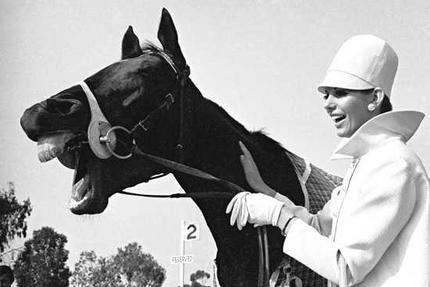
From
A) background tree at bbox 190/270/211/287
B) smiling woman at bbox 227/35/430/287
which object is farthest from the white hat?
background tree at bbox 190/270/211/287

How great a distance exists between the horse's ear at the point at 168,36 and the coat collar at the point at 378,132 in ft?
2.53

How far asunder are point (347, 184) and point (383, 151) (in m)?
0.11

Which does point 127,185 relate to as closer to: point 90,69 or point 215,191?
point 215,191

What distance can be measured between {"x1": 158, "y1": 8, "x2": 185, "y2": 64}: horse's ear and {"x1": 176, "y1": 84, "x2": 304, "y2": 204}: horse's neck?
0.14 metres

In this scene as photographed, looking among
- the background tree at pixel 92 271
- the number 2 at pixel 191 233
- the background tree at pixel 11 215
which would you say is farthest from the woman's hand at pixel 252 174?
the background tree at pixel 92 271

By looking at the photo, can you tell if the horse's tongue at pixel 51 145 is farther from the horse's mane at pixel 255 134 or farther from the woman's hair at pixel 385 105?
the woman's hair at pixel 385 105

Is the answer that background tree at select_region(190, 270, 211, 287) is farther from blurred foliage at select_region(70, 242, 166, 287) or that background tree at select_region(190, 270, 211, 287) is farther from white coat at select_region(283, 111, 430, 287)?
white coat at select_region(283, 111, 430, 287)

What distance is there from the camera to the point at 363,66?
1408mm

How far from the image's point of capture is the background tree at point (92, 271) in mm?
5168

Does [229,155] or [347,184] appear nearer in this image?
[347,184]

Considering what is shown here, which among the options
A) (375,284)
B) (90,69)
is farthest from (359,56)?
(90,69)

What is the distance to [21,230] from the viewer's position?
4371mm

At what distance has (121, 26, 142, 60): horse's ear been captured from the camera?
206cm

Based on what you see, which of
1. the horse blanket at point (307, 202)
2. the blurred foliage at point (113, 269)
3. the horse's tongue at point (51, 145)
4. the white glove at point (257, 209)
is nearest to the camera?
the white glove at point (257, 209)
